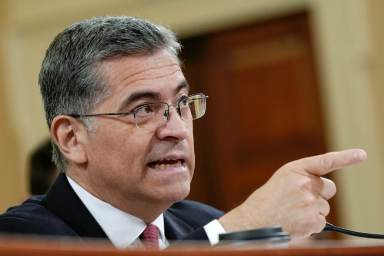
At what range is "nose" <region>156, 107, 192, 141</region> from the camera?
2252 millimetres

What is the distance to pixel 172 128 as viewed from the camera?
227 centimetres

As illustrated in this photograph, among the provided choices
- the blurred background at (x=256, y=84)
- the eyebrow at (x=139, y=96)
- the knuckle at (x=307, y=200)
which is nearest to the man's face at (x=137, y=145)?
the eyebrow at (x=139, y=96)

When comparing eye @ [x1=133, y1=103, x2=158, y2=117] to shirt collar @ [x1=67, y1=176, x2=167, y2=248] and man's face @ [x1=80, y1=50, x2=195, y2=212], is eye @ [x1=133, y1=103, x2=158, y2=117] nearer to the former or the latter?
man's face @ [x1=80, y1=50, x2=195, y2=212]

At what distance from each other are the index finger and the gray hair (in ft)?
1.87

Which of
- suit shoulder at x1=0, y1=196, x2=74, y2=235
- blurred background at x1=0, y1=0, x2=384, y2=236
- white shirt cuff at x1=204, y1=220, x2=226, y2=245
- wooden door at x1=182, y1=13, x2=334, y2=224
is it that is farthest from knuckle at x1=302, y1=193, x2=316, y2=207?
wooden door at x1=182, y1=13, x2=334, y2=224

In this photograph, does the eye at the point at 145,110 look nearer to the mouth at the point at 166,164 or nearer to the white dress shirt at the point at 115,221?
the mouth at the point at 166,164

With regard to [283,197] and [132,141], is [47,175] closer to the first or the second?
[132,141]

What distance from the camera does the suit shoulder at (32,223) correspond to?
2.18 m

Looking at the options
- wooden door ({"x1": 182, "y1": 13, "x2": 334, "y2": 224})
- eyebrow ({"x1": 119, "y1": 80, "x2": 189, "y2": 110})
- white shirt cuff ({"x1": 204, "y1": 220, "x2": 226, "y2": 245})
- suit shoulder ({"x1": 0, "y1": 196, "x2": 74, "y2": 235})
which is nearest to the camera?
white shirt cuff ({"x1": 204, "y1": 220, "x2": 226, "y2": 245})

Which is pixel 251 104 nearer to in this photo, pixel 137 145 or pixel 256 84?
pixel 256 84

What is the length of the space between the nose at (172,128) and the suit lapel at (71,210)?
0.28 m

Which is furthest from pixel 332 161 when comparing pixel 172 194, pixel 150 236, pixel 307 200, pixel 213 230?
pixel 150 236

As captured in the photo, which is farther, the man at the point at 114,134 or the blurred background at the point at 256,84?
the blurred background at the point at 256,84

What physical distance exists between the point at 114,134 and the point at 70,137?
0.15 m
